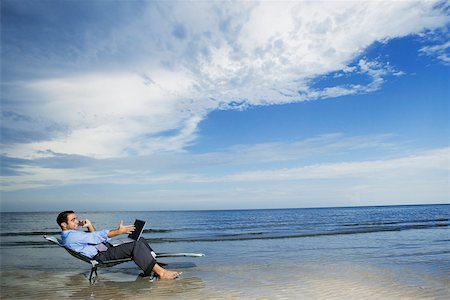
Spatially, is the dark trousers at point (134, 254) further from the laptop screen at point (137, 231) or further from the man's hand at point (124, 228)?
the man's hand at point (124, 228)

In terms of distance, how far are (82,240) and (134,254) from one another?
3.63ft

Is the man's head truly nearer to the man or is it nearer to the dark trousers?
the man

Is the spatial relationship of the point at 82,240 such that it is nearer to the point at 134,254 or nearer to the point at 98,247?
the point at 98,247

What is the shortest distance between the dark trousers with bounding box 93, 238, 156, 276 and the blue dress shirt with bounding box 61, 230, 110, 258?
0.85 feet

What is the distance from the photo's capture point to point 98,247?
297 inches

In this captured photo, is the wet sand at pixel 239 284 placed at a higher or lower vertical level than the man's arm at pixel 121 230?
lower

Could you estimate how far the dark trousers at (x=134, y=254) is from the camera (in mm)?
7348

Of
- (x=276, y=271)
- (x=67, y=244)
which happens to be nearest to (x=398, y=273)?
(x=276, y=271)

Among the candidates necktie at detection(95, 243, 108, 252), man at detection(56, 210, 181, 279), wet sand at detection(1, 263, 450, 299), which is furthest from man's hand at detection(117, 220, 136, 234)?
wet sand at detection(1, 263, 450, 299)

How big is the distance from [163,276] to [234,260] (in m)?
3.61

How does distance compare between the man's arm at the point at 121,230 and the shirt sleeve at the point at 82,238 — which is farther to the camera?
the shirt sleeve at the point at 82,238

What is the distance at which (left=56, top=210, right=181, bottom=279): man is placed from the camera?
Result: 7.18 meters

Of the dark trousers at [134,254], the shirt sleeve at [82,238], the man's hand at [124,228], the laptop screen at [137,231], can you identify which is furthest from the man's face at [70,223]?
the laptop screen at [137,231]

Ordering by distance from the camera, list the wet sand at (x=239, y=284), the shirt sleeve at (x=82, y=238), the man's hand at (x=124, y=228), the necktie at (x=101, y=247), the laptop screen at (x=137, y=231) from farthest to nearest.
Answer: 1. the necktie at (x=101, y=247)
2. the laptop screen at (x=137, y=231)
3. the shirt sleeve at (x=82, y=238)
4. the man's hand at (x=124, y=228)
5. the wet sand at (x=239, y=284)
